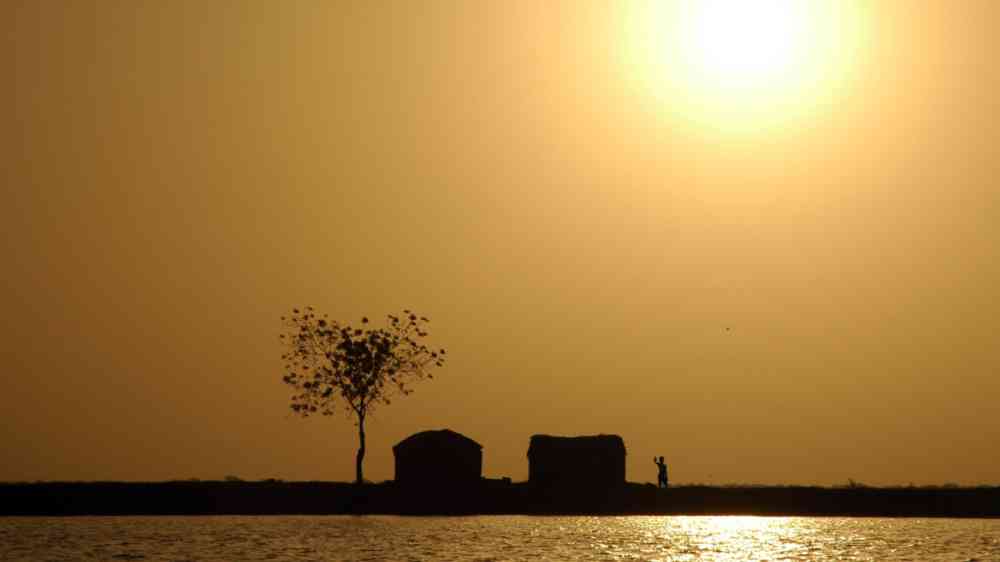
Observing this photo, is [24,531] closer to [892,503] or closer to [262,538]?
[262,538]

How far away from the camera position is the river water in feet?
309

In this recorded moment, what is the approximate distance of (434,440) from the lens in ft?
427

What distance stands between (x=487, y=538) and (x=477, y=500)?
25.8m

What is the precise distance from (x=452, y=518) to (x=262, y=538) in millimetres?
23577

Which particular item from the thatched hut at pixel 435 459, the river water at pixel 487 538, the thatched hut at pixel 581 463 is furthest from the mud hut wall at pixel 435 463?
the thatched hut at pixel 581 463

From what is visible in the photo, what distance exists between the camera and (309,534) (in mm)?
106625

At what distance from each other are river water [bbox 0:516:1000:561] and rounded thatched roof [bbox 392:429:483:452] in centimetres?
509

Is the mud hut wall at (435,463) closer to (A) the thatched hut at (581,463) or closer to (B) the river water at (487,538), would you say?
(B) the river water at (487,538)

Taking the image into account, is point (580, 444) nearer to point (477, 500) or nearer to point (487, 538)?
point (477, 500)

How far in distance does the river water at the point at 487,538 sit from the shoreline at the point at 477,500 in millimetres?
1867

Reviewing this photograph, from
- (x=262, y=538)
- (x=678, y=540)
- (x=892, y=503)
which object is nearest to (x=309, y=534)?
(x=262, y=538)

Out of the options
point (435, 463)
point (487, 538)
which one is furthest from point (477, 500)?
point (487, 538)

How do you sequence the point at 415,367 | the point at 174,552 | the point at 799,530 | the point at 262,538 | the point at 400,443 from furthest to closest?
the point at 415,367, the point at 400,443, the point at 799,530, the point at 262,538, the point at 174,552

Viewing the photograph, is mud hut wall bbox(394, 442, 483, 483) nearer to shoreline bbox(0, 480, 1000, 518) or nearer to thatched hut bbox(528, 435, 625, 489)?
shoreline bbox(0, 480, 1000, 518)
